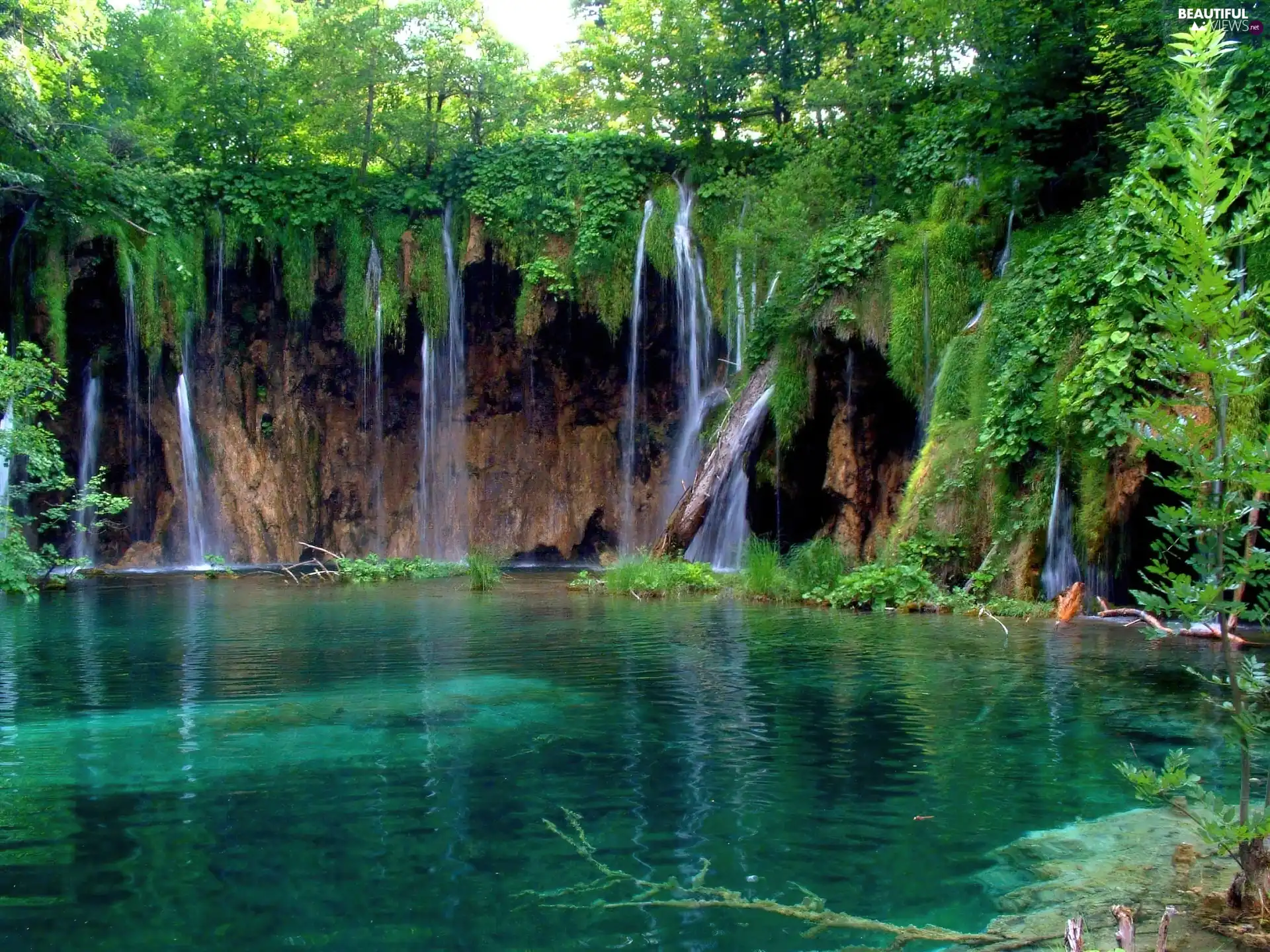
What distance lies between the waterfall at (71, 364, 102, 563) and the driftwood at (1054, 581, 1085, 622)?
66.0 feet

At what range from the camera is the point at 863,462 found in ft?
53.2

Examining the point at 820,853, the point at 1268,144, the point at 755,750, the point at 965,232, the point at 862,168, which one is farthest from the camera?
the point at 862,168

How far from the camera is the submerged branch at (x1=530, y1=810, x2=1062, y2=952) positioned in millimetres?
3227

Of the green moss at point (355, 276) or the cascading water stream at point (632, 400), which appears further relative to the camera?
the green moss at point (355, 276)

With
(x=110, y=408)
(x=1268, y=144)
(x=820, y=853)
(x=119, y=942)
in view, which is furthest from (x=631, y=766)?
(x=110, y=408)

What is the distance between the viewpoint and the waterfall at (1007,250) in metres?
15.2

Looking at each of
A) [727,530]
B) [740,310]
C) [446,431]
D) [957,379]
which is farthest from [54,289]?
[957,379]

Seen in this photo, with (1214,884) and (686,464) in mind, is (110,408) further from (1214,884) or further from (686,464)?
(1214,884)

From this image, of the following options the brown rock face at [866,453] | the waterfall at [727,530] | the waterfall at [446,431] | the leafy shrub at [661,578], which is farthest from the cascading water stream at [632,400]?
the leafy shrub at [661,578]

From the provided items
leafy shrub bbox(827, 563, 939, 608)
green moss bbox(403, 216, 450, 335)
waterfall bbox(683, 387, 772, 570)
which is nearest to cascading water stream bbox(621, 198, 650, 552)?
green moss bbox(403, 216, 450, 335)

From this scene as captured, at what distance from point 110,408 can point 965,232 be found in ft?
Answer: 61.2

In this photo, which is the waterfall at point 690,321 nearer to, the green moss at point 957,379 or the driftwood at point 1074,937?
the green moss at point 957,379

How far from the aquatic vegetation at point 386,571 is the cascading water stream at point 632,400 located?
5.96 metres

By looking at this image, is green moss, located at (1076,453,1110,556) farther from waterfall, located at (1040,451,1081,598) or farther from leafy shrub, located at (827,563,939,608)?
leafy shrub, located at (827,563,939,608)
